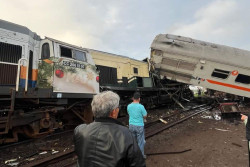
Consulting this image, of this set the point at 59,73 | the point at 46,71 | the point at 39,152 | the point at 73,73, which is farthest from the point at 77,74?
the point at 39,152

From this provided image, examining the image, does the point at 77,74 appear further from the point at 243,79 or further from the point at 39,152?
the point at 243,79

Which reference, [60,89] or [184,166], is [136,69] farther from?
[184,166]

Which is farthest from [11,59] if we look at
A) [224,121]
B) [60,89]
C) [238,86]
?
[238,86]

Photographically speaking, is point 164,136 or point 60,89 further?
point 164,136

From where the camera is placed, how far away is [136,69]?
10.8 meters

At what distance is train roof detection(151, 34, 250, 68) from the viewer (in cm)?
1005

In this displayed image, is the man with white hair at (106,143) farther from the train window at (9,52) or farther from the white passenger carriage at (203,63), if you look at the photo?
the white passenger carriage at (203,63)

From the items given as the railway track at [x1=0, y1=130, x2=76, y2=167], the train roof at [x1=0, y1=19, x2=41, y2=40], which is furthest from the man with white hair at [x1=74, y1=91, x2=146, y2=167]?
the train roof at [x1=0, y1=19, x2=41, y2=40]

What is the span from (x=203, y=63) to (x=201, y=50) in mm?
796

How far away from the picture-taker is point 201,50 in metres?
10.4

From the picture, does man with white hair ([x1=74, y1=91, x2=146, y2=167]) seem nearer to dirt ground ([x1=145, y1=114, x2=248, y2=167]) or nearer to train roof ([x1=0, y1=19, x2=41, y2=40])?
dirt ground ([x1=145, y1=114, x2=248, y2=167])

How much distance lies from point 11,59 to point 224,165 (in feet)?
20.9

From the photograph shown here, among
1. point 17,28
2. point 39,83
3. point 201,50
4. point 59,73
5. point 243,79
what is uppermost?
point 201,50

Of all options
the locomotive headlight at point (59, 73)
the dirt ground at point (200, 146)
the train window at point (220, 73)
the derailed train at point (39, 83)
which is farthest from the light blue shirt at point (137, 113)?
the train window at point (220, 73)
